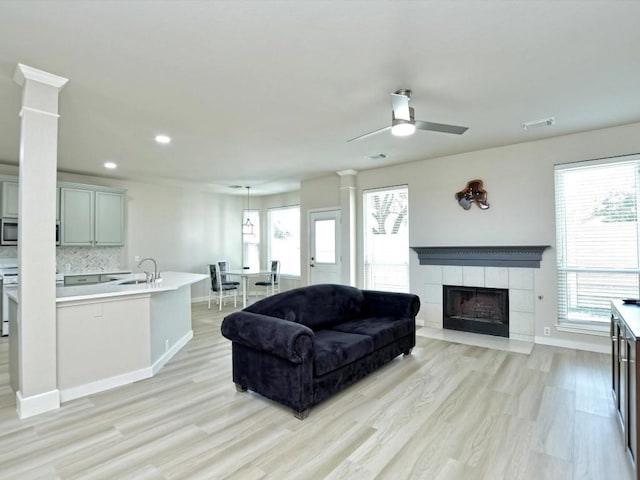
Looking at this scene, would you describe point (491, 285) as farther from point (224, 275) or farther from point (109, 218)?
point (109, 218)

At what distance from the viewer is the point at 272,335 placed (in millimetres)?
2740

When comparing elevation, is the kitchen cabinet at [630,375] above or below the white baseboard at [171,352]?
above

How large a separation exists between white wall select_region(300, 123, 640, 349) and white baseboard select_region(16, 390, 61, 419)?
186 inches

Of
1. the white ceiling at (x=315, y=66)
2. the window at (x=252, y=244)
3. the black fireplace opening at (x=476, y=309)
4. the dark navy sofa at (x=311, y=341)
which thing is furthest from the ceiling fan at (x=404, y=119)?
the window at (x=252, y=244)

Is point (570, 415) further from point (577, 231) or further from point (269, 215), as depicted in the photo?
point (269, 215)

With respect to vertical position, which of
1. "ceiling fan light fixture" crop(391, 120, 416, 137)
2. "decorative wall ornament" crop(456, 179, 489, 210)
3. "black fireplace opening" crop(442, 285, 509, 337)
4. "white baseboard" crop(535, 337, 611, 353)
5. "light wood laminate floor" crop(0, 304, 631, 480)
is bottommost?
"light wood laminate floor" crop(0, 304, 631, 480)

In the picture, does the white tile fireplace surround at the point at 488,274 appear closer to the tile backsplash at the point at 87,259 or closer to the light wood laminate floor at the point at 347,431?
the light wood laminate floor at the point at 347,431

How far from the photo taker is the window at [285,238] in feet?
27.9

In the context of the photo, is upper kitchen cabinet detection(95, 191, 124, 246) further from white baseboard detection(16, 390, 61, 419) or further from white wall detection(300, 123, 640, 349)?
white wall detection(300, 123, 640, 349)

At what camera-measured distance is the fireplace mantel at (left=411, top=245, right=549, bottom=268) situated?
460cm

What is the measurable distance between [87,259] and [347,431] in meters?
6.07

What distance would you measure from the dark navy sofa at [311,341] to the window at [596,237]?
211cm

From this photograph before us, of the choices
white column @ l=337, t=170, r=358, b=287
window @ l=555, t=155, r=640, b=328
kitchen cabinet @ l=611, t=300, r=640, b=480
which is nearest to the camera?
kitchen cabinet @ l=611, t=300, r=640, b=480

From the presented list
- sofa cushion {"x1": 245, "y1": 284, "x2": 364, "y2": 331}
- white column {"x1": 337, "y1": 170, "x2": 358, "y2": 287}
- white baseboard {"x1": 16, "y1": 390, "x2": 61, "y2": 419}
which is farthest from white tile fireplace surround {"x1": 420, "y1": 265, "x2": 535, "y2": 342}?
white baseboard {"x1": 16, "y1": 390, "x2": 61, "y2": 419}
